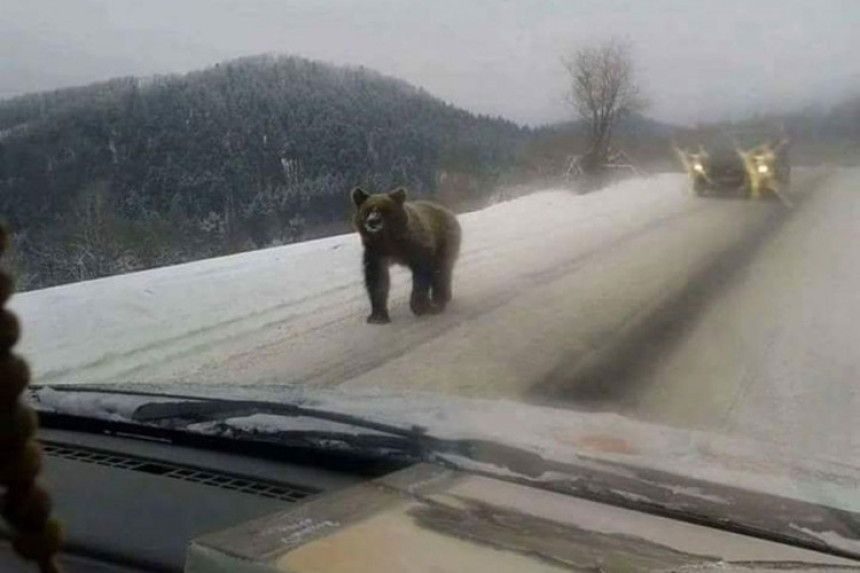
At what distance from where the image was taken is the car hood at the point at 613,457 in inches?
112

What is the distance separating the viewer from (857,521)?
2.76m

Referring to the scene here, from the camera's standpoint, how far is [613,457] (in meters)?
3.30

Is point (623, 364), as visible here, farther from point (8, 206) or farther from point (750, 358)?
point (8, 206)

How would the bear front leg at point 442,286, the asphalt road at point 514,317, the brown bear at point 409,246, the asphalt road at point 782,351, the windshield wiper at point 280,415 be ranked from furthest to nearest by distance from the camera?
1. the bear front leg at point 442,286
2. the brown bear at point 409,246
3. the asphalt road at point 514,317
4. the asphalt road at point 782,351
5. the windshield wiper at point 280,415

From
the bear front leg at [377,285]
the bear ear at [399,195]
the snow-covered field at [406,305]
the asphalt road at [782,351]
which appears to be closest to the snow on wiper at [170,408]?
the snow-covered field at [406,305]

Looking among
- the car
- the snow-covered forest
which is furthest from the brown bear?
the car

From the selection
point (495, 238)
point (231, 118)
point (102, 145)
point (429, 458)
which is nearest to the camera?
point (429, 458)

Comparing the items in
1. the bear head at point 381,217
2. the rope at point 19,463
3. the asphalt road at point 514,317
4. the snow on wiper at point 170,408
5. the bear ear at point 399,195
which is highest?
the rope at point 19,463

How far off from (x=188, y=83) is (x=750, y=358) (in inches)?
174

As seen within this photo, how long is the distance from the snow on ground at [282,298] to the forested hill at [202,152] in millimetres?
583

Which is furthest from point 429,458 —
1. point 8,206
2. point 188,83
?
point 188,83

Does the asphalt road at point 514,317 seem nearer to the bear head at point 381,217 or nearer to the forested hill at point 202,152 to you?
the bear head at point 381,217

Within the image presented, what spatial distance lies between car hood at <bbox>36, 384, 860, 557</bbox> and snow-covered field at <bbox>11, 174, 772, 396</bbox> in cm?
205

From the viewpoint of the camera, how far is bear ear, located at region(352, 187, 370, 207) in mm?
8452
